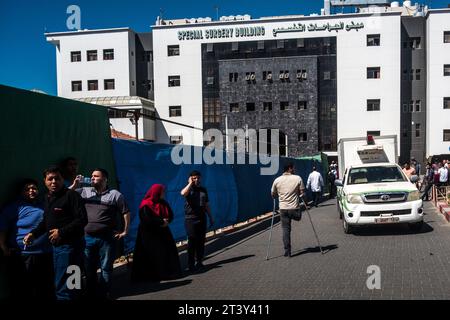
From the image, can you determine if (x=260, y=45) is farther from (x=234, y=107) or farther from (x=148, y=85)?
(x=148, y=85)

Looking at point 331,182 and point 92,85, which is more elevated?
point 92,85

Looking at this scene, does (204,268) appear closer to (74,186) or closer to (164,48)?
(74,186)

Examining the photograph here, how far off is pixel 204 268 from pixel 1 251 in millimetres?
4046

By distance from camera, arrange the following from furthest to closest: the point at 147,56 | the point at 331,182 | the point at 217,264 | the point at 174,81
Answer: the point at 147,56
the point at 174,81
the point at 331,182
the point at 217,264

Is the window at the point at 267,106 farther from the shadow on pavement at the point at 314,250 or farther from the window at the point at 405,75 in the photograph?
the shadow on pavement at the point at 314,250

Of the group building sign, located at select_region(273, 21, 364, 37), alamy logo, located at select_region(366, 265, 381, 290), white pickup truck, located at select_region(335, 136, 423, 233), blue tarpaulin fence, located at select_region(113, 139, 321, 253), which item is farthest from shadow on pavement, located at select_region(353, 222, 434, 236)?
building sign, located at select_region(273, 21, 364, 37)

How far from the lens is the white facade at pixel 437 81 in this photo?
181 feet

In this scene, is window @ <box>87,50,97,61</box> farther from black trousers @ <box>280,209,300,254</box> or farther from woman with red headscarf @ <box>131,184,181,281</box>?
woman with red headscarf @ <box>131,184,181,281</box>

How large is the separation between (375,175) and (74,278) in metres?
10.1

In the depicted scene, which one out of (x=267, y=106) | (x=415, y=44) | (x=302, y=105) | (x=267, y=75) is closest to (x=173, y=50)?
(x=267, y=75)

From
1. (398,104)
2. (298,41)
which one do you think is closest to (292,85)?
(298,41)

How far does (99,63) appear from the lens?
60.9 meters

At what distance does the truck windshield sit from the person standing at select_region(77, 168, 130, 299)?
8.85m

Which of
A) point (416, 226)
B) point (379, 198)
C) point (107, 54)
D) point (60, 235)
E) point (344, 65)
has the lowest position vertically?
point (416, 226)
